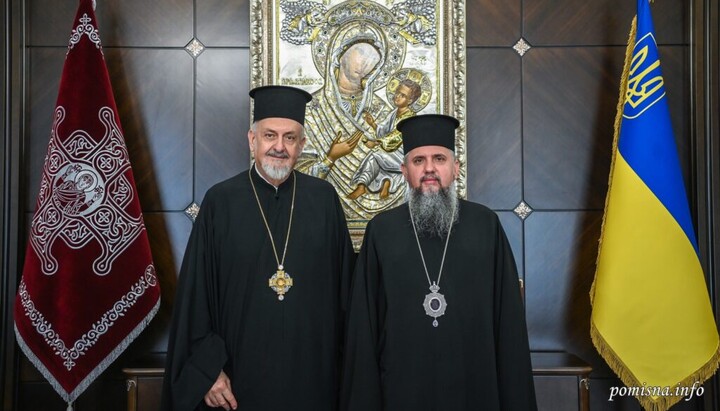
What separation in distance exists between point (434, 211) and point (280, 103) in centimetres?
86

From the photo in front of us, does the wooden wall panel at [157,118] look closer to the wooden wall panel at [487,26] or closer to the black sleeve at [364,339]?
the black sleeve at [364,339]

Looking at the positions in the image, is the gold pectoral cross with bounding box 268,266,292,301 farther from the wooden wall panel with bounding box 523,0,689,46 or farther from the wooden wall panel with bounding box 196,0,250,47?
the wooden wall panel with bounding box 523,0,689,46

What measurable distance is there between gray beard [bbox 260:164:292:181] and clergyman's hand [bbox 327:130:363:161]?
93cm

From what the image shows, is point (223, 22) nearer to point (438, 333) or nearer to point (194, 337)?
point (194, 337)

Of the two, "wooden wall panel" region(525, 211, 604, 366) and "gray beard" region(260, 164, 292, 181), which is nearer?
"gray beard" region(260, 164, 292, 181)

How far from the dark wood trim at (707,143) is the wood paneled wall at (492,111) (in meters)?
0.08

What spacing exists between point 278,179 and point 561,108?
1935 millimetres

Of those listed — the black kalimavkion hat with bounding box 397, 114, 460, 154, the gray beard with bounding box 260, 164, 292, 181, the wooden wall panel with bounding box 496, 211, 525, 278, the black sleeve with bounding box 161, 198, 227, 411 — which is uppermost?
the black kalimavkion hat with bounding box 397, 114, 460, 154

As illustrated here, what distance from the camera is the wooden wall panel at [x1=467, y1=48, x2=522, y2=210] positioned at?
154 inches

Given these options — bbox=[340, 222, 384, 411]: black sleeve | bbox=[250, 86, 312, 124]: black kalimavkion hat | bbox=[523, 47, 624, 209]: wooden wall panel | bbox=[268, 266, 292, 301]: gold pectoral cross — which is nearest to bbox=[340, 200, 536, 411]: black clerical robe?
bbox=[340, 222, 384, 411]: black sleeve

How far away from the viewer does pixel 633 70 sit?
3.49 m

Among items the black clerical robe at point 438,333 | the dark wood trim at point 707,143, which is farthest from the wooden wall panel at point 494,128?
the black clerical robe at point 438,333

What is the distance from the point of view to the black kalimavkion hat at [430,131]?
282 cm

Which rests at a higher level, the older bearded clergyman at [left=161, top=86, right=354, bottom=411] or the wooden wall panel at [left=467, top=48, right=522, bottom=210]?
the wooden wall panel at [left=467, top=48, right=522, bottom=210]
